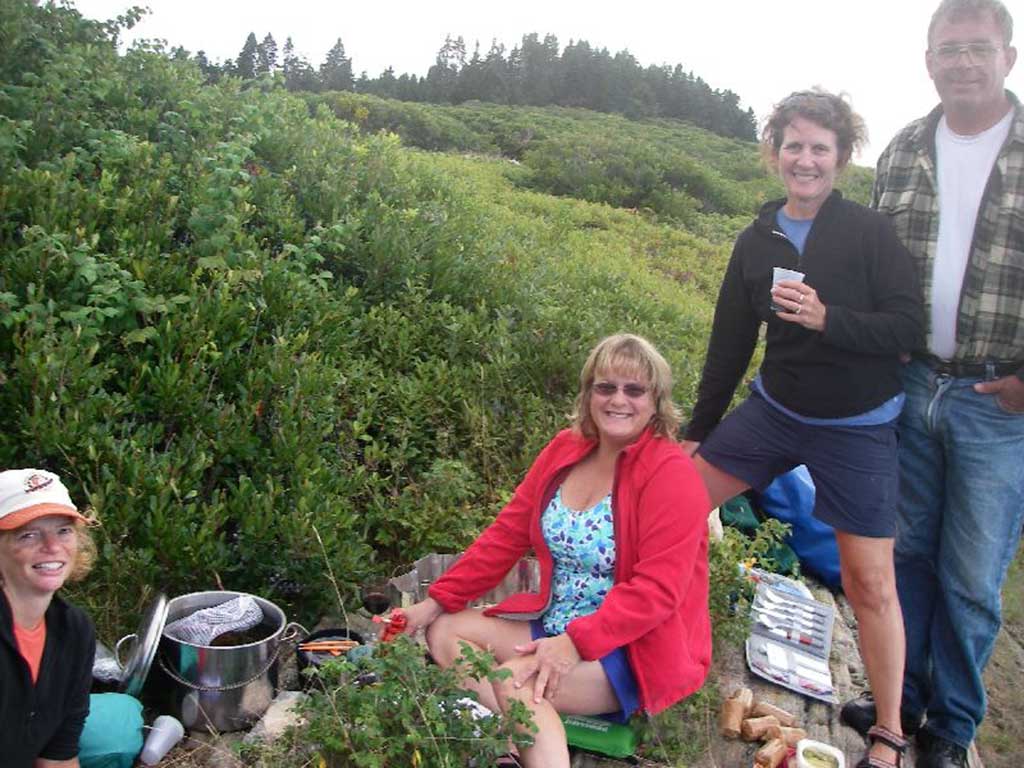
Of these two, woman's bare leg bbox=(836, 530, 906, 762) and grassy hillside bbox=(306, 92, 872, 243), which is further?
grassy hillside bbox=(306, 92, 872, 243)

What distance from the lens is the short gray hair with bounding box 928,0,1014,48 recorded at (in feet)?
9.43

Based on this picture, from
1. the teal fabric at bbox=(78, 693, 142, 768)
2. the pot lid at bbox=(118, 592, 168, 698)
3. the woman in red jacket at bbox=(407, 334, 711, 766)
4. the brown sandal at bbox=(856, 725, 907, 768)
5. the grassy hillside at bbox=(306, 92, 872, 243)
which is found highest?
the grassy hillside at bbox=(306, 92, 872, 243)

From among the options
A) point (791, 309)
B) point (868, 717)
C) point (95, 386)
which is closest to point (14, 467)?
point (95, 386)

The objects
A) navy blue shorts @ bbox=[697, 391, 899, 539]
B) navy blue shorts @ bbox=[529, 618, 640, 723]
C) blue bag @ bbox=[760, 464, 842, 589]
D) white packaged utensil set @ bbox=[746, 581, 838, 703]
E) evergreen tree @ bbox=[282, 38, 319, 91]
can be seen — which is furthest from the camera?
evergreen tree @ bbox=[282, 38, 319, 91]

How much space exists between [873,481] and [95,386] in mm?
3066

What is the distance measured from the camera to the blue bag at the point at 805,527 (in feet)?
16.3

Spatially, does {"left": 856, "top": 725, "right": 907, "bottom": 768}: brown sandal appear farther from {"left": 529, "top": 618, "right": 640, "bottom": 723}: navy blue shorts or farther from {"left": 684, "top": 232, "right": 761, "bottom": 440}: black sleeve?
{"left": 684, "top": 232, "right": 761, "bottom": 440}: black sleeve

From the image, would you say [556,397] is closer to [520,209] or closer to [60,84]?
[60,84]

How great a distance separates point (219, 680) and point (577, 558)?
1.32 meters

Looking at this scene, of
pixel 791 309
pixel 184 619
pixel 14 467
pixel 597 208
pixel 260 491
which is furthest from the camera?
pixel 597 208

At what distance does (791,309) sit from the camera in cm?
304

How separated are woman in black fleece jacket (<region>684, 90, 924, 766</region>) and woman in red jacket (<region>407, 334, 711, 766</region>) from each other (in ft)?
1.46

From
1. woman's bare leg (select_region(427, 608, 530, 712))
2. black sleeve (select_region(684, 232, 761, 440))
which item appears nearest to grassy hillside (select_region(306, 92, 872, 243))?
black sleeve (select_region(684, 232, 761, 440))

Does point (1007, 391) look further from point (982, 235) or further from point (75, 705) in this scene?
point (75, 705)
